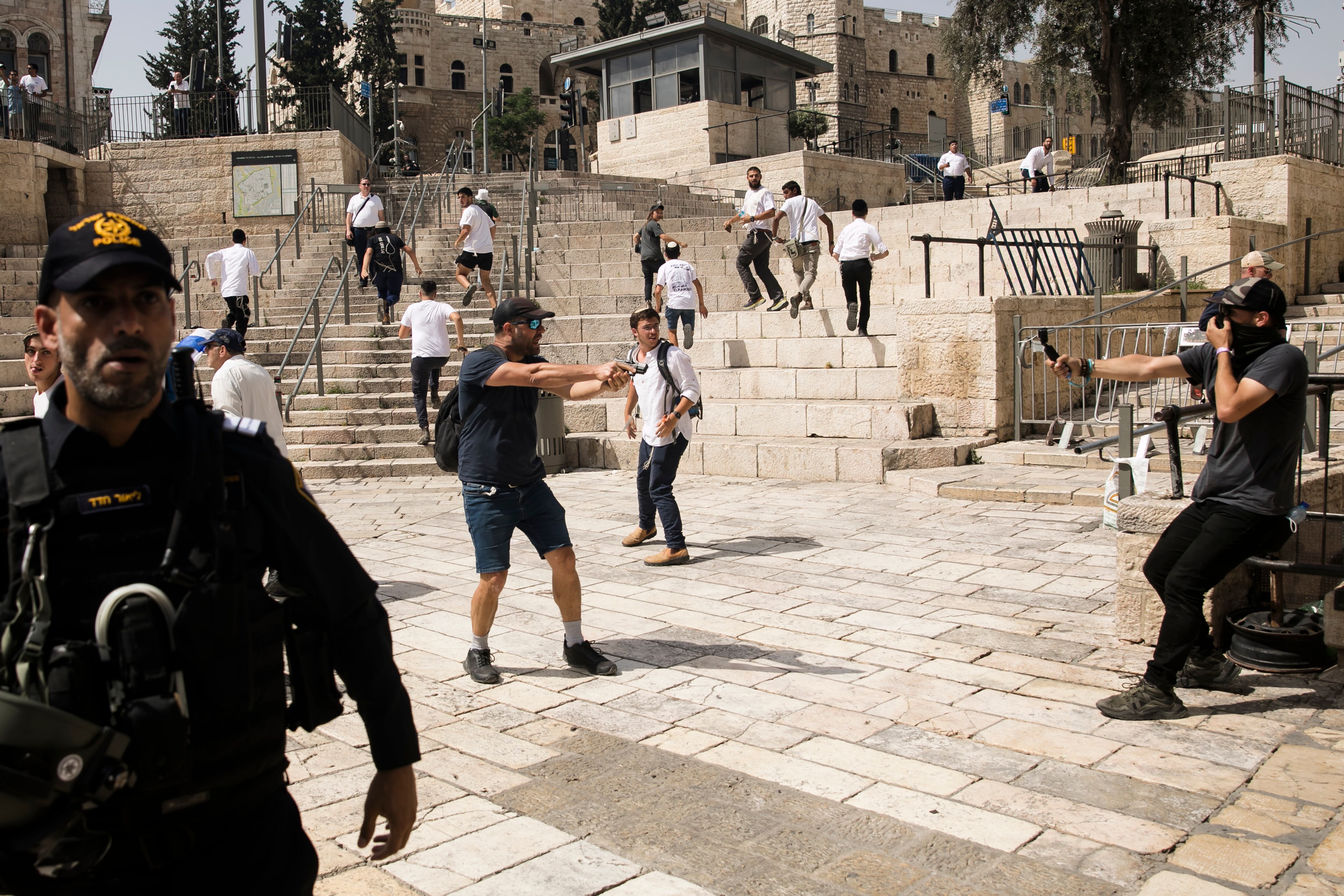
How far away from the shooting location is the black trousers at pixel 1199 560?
430 cm

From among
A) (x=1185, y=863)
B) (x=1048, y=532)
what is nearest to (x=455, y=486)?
(x=1048, y=532)

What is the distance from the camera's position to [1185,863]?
3.21 meters

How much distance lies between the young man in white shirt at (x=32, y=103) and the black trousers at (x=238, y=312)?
41.0 ft

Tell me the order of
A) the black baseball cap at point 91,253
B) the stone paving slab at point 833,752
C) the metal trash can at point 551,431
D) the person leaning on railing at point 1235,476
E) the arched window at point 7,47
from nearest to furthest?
the black baseball cap at point 91,253, the stone paving slab at point 833,752, the person leaning on railing at point 1235,476, the metal trash can at point 551,431, the arched window at point 7,47

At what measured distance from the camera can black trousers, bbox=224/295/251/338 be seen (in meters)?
14.3

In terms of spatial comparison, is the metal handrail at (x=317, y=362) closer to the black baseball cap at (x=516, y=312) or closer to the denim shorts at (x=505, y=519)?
the black baseball cap at (x=516, y=312)

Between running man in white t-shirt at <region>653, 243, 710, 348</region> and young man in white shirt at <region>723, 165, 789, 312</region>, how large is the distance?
1.59m

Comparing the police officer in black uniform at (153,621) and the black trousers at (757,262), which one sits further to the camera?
the black trousers at (757,262)

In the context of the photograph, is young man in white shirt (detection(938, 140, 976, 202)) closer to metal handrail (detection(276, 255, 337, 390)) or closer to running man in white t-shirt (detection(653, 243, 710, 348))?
running man in white t-shirt (detection(653, 243, 710, 348))

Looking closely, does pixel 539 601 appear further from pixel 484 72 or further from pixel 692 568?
pixel 484 72

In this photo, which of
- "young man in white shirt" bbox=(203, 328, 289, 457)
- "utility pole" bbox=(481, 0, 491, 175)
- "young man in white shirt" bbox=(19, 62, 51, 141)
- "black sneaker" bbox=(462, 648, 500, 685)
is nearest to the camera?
"black sneaker" bbox=(462, 648, 500, 685)

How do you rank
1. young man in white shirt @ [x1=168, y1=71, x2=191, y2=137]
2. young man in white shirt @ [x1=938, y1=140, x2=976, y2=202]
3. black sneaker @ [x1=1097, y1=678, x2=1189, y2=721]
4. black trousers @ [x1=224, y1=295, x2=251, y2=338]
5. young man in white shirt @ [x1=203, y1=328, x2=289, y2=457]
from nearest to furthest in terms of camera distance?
black sneaker @ [x1=1097, y1=678, x2=1189, y2=721] → young man in white shirt @ [x1=203, y1=328, x2=289, y2=457] → black trousers @ [x1=224, y1=295, x2=251, y2=338] → young man in white shirt @ [x1=938, y1=140, x2=976, y2=202] → young man in white shirt @ [x1=168, y1=71, x2=191, y2=137]

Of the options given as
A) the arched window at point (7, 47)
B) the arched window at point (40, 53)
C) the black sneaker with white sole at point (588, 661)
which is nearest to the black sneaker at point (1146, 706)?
the black sneaker with white sole at point (588, 661)

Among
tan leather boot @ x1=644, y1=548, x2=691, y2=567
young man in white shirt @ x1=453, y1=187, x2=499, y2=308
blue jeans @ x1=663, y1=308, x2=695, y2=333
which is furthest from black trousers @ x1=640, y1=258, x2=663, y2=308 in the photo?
tan leather boot @ x1=644, y1=548, x2=691, y2=567
